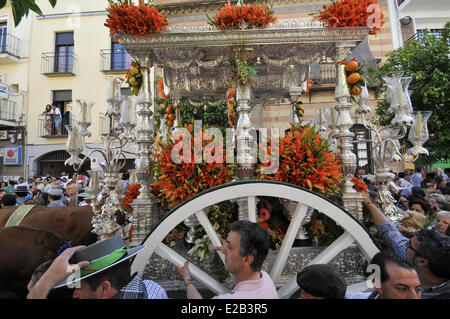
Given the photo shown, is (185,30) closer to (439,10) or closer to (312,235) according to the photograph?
(312,235)

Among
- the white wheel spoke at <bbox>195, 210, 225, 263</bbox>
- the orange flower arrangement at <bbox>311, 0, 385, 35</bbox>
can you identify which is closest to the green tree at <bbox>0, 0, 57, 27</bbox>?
the white wheel spoke at <bbox>195, 210, 225, 263</bbox>

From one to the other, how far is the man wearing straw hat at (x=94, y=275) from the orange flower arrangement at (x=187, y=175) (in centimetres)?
95

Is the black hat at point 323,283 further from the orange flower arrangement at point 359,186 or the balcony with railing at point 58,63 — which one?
the balcony with railing at point 58,63

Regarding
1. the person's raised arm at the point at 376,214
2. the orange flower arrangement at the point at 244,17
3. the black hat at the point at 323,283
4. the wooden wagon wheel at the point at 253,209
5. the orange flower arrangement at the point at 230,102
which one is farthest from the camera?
the orange flower arrangement at the point at 230,102

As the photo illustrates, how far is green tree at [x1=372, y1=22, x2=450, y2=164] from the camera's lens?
21.7 ft

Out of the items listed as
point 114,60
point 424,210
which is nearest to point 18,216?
point 424,210

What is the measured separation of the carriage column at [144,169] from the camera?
264 centimetres

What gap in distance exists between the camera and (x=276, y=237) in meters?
2.49

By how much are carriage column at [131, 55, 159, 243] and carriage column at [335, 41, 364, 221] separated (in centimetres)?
197

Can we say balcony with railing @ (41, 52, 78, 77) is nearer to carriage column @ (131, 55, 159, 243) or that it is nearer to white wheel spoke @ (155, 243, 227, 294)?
carriage column @ (131, 55, 159, 243)

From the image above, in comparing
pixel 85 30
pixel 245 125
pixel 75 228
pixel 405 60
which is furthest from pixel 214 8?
pixel 75 228

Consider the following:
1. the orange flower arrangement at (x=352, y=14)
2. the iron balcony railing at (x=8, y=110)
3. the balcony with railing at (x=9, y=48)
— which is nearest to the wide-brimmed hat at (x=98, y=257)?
the orange flower arrangement at (x=352, y=14)

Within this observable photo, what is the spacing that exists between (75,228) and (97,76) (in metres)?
11.7
